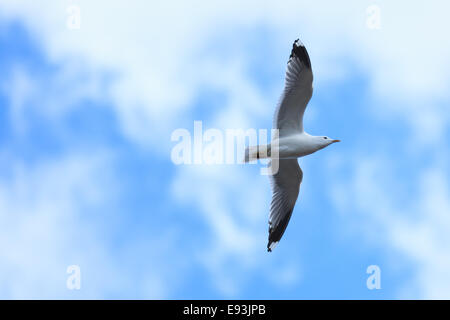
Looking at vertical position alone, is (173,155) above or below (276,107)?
below

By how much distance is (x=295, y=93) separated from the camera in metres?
8.90

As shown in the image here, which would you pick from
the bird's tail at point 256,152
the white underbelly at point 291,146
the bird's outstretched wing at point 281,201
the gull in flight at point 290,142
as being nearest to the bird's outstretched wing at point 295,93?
the gull in flight at point 290,142

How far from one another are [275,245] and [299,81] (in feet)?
7.68

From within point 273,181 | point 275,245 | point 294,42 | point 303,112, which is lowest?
point 275,245

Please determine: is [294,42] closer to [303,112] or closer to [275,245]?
[303,112]

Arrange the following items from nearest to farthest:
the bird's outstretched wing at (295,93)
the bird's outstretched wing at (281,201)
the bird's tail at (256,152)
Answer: the bird's outstretched wing at (295,93), the bird's tail at (256,152), the bird's outstretched wing at (281,201)

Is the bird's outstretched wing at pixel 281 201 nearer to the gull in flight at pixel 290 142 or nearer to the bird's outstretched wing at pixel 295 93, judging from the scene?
the gull in flight at pixel 290 142

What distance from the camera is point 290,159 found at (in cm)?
948

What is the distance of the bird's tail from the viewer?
29.7 feet

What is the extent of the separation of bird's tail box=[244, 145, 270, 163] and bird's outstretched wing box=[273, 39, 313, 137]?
29 cm

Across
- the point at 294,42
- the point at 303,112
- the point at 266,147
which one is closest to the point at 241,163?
the point at 266,147

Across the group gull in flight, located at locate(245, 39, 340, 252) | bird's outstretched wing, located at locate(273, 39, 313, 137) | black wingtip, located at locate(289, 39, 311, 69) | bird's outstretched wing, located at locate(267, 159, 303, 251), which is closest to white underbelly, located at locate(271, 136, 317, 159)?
gull in flight, located at locate(245, 39, 340, 252)

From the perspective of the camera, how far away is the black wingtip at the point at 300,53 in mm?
8875

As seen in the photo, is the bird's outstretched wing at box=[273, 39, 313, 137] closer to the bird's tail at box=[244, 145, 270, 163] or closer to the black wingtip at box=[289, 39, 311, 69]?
the black wingtip at box=[289, 39, 311, 69]
